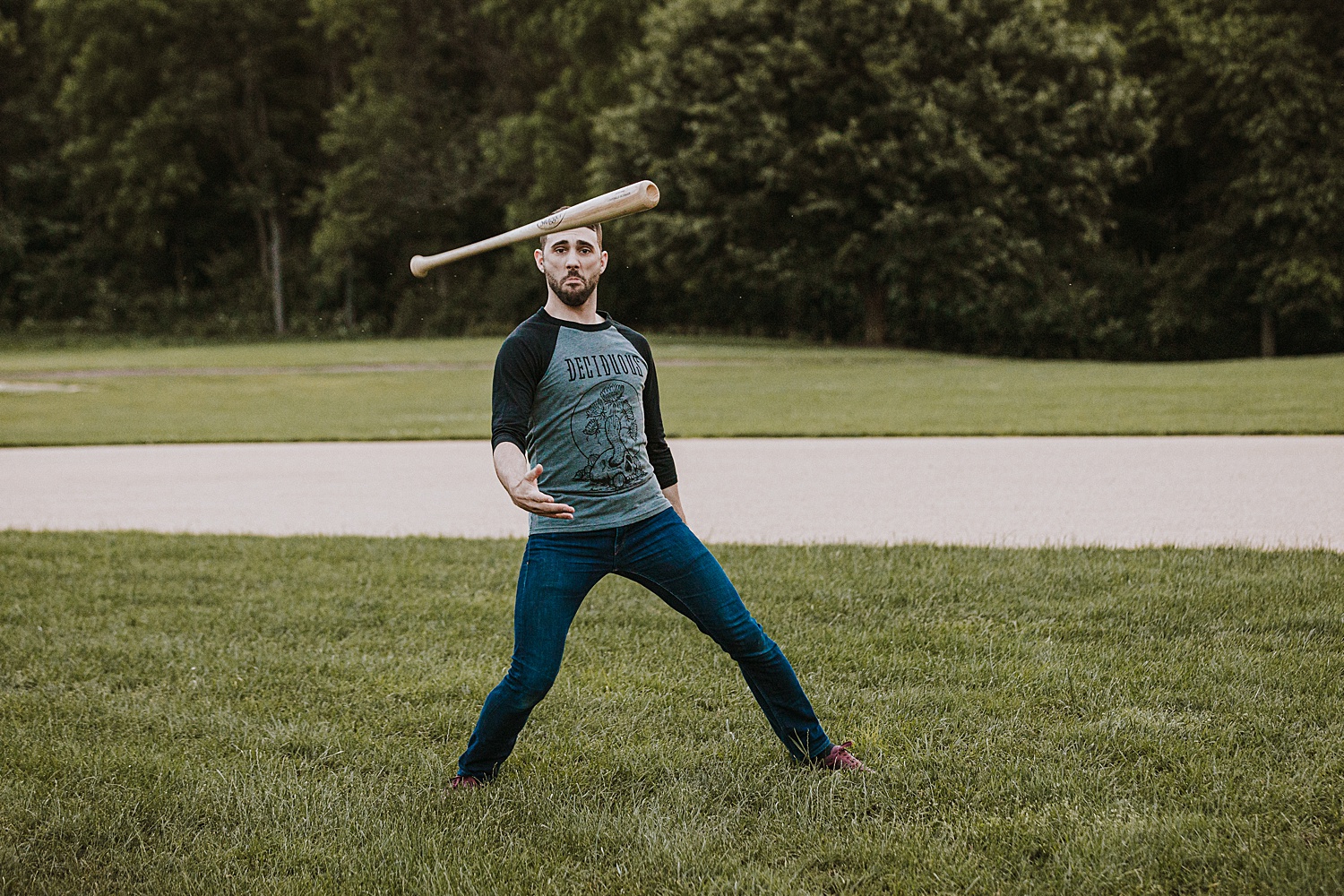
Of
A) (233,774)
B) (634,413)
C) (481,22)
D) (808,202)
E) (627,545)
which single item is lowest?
(233,774)

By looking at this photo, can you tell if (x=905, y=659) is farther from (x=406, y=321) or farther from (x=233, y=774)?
(x=406, y=321)

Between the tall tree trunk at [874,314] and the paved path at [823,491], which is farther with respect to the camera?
the tall tree trunk at [874,314]

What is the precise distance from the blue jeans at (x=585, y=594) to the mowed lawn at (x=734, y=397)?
9681 mm

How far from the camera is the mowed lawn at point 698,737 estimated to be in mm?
3170

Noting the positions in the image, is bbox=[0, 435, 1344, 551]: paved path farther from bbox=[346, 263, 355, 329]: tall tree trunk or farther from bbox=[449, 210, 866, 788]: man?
bbox=[346, 263, 355, 329]: tall tree trunk

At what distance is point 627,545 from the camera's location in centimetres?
352

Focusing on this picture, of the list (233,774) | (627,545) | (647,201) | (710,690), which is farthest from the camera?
(710,690)

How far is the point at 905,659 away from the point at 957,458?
629 centimetres

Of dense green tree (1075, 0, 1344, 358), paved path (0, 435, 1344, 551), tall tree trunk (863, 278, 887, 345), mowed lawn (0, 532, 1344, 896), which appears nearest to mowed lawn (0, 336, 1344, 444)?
paved path (0, 435, 1344, 551)

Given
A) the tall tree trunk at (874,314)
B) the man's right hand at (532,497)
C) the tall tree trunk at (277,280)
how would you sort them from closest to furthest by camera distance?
1. the man's right hand at (532,497)
2. the tall tree trunk at (874,314)
3. the tall tree trunk at (277,280)

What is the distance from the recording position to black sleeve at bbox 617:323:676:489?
366 cm

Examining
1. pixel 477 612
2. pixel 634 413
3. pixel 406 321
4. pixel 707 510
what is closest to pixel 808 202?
pixel 406 321

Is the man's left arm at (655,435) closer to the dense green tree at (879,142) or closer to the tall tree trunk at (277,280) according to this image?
the dense green tree at (879,142)

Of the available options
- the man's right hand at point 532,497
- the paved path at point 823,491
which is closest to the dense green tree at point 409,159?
the paved path at point 823,491
